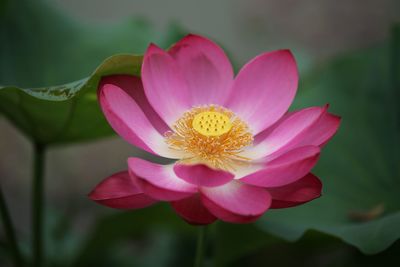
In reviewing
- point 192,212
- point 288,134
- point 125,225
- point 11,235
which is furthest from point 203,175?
point 125,225

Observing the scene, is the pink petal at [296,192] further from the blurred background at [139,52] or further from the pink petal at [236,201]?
the blurred background at [139,52]

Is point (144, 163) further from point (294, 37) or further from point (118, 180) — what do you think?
point (294, 37)

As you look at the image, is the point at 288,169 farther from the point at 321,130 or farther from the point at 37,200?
the point at 37,200

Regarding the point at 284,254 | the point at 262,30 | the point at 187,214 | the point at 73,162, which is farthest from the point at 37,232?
the point at 262,30

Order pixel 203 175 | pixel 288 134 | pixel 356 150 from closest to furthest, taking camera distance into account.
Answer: pixel 203 175
pixel 288 134
pixel 356 150


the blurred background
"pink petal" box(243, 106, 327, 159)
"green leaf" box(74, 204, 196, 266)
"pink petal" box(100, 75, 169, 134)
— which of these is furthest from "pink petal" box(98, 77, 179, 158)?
"green leaf" box(74, 204, 196, 266)

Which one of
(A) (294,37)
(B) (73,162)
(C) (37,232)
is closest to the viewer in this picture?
(C) (37,232)
